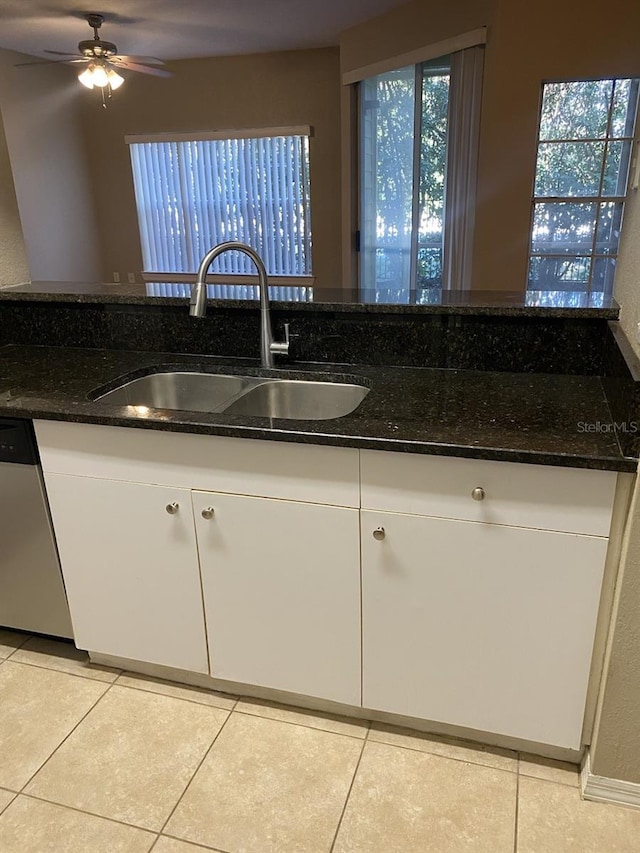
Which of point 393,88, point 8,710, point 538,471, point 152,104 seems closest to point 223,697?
point 8,710

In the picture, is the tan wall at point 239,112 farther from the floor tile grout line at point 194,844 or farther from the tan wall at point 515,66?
the floor tile grout line at point 194,844

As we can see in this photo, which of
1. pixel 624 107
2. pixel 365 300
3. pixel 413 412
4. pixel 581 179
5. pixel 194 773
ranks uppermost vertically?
pixel 624 107

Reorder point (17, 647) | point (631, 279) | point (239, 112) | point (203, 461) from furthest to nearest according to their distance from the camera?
point (239, 112) → point (17, 647) → point (203, 461) → point (631, 279)

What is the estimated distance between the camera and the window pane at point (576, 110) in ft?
11.7

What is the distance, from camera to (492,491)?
1.32 meters

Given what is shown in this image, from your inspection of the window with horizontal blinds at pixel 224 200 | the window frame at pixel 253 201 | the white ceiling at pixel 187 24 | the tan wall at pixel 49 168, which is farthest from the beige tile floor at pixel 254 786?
the window with horizontal blinds at pixel 224 200

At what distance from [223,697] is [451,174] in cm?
344

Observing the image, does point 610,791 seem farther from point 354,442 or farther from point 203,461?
point 203,461

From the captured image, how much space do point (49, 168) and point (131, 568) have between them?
591 centimetres

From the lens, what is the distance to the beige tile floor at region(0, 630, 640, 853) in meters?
1.37

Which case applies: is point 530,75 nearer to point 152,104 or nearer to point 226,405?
point 226,405

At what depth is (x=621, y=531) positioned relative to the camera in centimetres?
128

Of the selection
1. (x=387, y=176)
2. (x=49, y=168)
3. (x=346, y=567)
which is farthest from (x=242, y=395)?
(x=49, y=168)

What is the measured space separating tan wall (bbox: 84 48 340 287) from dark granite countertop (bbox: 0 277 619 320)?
426 centimetres
